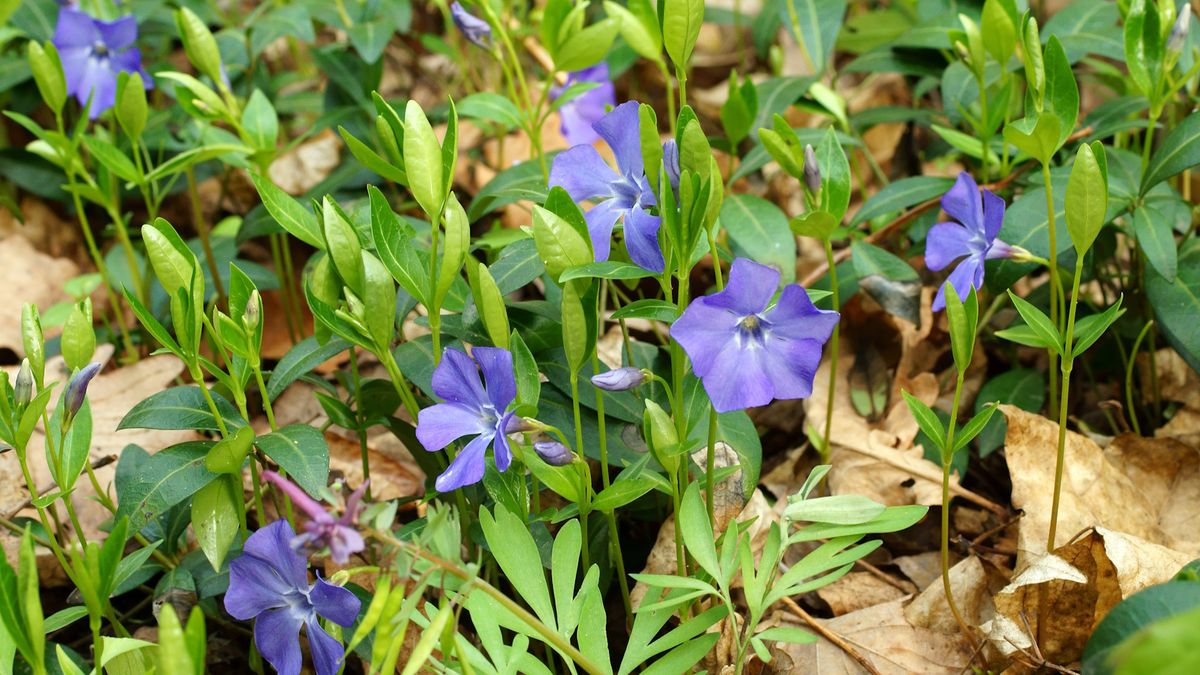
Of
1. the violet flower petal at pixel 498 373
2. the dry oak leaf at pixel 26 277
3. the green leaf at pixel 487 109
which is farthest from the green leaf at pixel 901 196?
the dry oak leaf at pixel 26 277

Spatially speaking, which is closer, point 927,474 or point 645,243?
point 645,243

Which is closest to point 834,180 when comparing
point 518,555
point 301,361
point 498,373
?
point 498,373

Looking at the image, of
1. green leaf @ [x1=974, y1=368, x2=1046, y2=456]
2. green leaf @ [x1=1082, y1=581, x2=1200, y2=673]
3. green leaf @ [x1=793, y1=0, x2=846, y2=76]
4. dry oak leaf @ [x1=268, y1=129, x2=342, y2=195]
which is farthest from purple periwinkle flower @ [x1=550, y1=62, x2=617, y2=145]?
green leaf @ [x1=1082, y1=581, x2=1200, y2=673]

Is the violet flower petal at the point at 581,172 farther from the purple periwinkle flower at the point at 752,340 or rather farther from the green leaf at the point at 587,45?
the green leaf at the point at 587,45

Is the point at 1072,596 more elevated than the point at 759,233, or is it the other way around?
the point at 759,233

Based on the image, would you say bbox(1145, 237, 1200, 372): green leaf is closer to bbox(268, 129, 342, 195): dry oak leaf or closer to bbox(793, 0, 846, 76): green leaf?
bbox(793, 0, 846, 76): green leaf

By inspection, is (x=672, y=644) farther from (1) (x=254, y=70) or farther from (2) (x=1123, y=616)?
(1) (x=254, y=70)

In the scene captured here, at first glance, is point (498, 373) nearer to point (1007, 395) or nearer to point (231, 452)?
point (231, 452)
